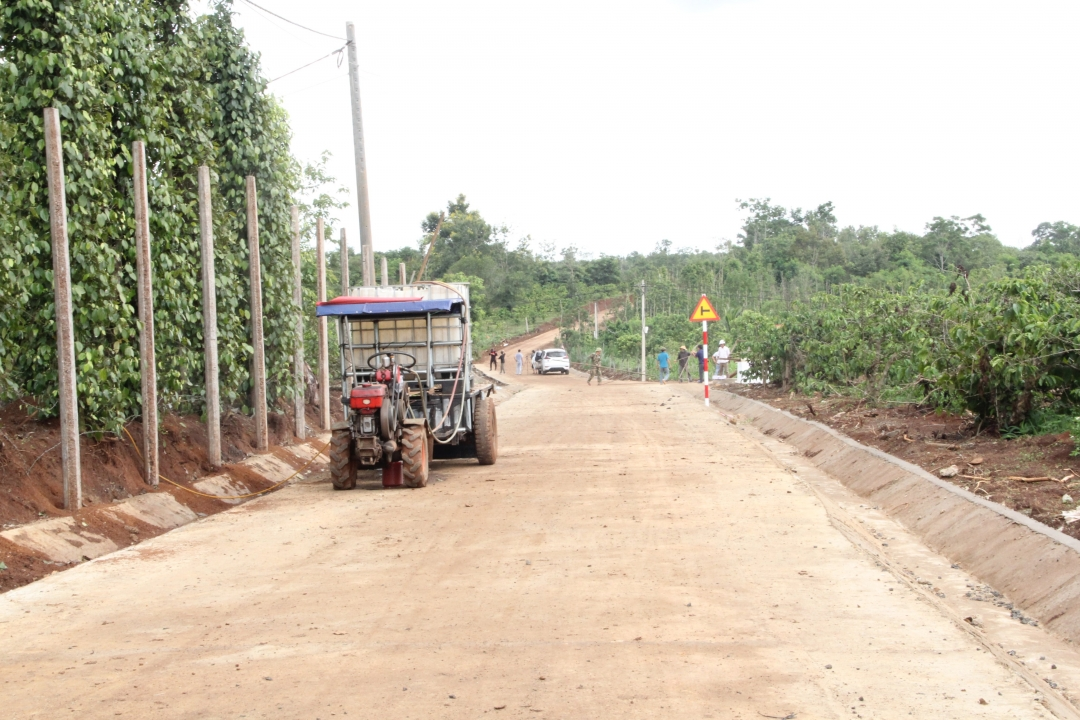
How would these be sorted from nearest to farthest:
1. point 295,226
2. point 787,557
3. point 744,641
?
point 744,641, point 787,557, point 295,226

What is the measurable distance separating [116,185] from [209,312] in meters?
2.18

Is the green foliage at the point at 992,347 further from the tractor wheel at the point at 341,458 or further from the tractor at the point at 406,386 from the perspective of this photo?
the tractor wheel at the point at 341,458

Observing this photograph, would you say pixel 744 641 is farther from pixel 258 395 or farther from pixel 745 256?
pixel 745 256

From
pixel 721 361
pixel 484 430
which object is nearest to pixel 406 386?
pixel 484 430

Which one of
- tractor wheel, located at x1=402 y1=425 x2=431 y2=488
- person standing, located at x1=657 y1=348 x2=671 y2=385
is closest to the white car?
person standing, located at x1=657 y1=348 x2=671 y2=385

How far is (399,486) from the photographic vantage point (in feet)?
47.1

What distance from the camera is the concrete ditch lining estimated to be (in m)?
7.36

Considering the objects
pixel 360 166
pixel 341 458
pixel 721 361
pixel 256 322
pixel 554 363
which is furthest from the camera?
pixel 554 363

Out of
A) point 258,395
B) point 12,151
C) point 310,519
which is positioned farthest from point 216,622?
point 258,395

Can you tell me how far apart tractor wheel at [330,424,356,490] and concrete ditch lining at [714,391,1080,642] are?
263 inches

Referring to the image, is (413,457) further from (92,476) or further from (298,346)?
(298,346)

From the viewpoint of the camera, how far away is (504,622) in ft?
22.9

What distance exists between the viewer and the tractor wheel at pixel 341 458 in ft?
46.0

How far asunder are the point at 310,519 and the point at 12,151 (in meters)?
5.19
